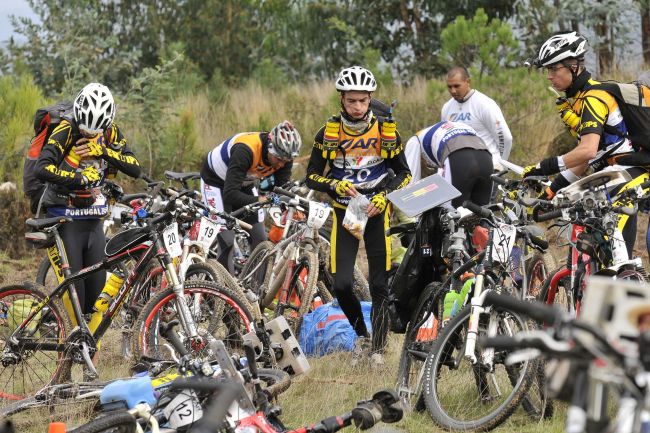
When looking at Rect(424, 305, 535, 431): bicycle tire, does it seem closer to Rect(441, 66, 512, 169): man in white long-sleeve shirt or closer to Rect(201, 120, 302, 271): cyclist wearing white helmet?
Rect(201, 120, 302, 271): cyclist wearing white helmet

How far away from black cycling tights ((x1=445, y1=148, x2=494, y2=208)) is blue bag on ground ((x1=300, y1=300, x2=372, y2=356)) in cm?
121

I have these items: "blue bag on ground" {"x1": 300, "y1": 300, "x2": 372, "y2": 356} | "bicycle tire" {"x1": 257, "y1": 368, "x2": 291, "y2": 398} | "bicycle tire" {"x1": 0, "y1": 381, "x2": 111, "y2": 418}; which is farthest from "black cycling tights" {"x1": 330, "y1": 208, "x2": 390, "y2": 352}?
"bicycle tire" {"x1": 257, "y1": 368, "x2": 291, "y2": 398}

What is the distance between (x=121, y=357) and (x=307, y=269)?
1654 millimetres

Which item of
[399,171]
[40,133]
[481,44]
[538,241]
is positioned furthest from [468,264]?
[481,44]

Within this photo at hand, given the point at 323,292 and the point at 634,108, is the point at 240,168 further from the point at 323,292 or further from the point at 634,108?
the point at 634,108

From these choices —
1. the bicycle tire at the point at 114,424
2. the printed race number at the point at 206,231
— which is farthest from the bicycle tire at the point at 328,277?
the bicycle tire at the point at 114,424

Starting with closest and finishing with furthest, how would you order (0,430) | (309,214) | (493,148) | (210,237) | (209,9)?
(0,430) < (210,237) < (309,214) < (493,148) < (209,9)

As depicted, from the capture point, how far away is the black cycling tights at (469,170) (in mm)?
8242

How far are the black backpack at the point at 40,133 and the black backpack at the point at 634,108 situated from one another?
349 cm

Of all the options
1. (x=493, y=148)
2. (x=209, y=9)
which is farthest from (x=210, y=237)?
(x=209, y=9)

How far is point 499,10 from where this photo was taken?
1981 cm

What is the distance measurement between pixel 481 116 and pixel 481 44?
546 centimetres

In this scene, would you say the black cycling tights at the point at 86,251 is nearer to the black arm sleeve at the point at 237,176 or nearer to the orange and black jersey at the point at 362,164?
the orange and black jersey at the point at 362,164

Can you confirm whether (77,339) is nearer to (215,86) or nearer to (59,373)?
(59,373)
